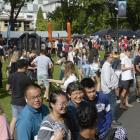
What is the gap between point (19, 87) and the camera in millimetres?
8859

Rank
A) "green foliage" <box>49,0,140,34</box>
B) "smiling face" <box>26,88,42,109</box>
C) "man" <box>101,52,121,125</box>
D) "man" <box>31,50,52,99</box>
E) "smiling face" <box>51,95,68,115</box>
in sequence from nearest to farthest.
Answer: "smiling face" <box>51,95,68,115</box>
"smiling face" <box>26,88,42,109</box>
"man" <box>101,52,121,125</box>
"man" <box>31,50,52,99</box>
"green foliage" <box>49,0,140,34</box>

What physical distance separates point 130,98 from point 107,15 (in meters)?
64.3

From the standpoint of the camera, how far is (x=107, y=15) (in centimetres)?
7962

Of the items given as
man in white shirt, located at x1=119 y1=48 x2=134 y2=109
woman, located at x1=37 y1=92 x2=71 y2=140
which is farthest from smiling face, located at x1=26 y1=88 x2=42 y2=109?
man in white shirt, located at x1=119 y1=48 x2=134 y2=109

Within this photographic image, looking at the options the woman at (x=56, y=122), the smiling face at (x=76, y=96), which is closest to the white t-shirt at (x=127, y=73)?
the smiling face at (x=76, y=96)

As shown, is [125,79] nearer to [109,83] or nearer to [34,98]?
[109,83]

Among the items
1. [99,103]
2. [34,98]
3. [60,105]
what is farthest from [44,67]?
[60,105]

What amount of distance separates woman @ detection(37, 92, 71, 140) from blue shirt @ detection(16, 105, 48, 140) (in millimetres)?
252

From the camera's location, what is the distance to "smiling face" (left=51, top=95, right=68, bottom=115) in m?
4.68

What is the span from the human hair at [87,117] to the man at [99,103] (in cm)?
150

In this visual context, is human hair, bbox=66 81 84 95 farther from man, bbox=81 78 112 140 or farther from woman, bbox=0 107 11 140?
woman, bbox=0 107 11 140

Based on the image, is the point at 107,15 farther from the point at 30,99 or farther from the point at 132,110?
the point at 30,99

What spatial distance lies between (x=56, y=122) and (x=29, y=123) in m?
0.39

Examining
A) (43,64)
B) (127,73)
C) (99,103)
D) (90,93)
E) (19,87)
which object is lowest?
(127,73)
